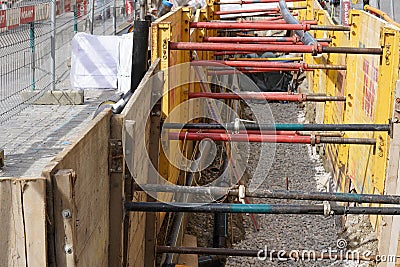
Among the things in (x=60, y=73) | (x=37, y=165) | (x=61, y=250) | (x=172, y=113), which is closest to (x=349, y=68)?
(x=172, y=113)

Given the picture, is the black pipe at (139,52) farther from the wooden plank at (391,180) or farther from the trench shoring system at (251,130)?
the wooden plank at (391,180)

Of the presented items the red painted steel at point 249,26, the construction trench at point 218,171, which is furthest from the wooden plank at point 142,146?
the red painted steel at point 249,26

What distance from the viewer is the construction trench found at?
2.71 metres

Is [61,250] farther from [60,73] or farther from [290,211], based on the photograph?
[60,73]

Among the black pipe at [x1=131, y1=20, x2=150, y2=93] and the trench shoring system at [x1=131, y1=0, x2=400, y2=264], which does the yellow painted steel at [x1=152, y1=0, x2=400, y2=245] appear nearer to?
the trench shoring system at [x1=131, y1=0, x2=400, y2=264]

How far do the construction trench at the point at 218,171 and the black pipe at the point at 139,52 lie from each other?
16 millimetres

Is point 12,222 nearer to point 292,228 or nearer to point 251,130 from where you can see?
point 251,130

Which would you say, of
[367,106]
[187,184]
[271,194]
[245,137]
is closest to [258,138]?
[245,137]

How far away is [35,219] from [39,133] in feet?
22.1

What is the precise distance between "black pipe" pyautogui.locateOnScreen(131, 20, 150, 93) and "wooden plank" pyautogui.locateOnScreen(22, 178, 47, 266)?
269cm

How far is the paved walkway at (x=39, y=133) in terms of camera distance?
24.2 feet

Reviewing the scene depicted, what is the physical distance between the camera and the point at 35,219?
2395 millimetres

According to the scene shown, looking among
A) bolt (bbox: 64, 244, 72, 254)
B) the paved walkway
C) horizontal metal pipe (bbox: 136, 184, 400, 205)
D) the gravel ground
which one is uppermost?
bolt (bbox: 64, 244, 72, 254)

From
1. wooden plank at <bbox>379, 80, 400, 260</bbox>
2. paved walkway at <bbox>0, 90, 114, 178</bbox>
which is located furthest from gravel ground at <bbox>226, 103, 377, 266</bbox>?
paved walkway at <bbox>0, 90, 114, 178</bbox>
